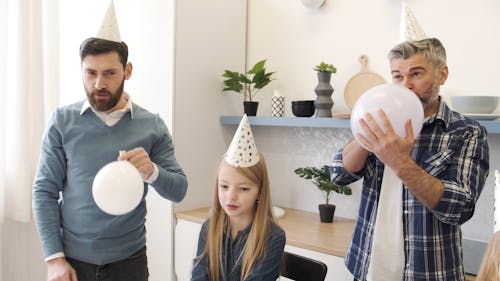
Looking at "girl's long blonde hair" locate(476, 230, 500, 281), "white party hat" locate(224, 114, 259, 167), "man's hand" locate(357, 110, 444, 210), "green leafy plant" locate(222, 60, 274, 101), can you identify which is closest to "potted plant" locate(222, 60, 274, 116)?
"green leafy plant" locate(222, 60, 274, 101)

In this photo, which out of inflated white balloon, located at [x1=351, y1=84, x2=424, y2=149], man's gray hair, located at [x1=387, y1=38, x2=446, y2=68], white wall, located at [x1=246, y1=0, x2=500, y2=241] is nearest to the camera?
inflated white balloon, located at [x1=351, y1=84, x2=424, y2=149]

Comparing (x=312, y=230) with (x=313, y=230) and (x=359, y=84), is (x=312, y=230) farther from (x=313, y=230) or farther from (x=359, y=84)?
(x=359, y=84)

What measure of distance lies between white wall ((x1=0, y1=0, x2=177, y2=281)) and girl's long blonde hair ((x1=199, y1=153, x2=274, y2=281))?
1022mm

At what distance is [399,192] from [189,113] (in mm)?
1385

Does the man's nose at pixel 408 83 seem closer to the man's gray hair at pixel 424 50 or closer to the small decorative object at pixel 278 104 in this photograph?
the man's gray hair at pixel 424 50

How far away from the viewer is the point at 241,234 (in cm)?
133

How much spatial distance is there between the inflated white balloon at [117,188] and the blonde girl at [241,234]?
28cm

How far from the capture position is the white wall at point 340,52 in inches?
74.9

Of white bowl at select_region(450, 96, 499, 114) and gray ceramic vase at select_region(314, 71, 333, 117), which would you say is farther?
gray ceramic vase at select_region(314, 71, 333, 117)

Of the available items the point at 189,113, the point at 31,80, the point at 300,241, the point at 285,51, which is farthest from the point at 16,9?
the point at 300,241

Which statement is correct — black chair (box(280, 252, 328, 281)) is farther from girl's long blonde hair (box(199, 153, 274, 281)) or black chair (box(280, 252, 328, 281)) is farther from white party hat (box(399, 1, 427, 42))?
white party hat (box(399, 1, 427, 42))

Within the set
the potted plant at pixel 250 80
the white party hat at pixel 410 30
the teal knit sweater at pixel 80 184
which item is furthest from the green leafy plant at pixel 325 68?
the teal knit sweater at pixel 80 184

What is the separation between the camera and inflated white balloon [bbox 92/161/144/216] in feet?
3.71

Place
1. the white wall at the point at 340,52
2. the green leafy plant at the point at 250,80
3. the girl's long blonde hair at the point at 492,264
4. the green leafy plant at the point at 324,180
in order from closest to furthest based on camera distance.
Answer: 1. the girl's long blonde hair at the point at 492,264
2. the white wall at the point at 340,52
3. the green leafy plant at the point at 324,180
4. the green leafy plant at the point at 250,80
